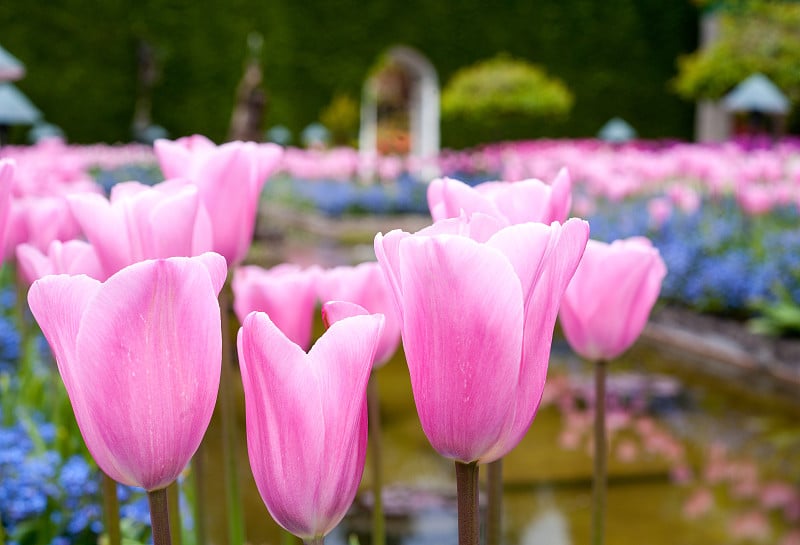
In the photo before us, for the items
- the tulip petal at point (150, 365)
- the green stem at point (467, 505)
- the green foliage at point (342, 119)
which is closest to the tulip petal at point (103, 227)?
the tulip petal at point (150, 365)

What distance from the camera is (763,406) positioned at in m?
4.26

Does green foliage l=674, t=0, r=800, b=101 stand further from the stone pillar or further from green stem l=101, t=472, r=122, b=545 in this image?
green stem l=101, t=472, r=122, b=545

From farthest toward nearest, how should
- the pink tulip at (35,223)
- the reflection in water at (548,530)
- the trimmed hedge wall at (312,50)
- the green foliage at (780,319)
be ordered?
the trimmed hedge wall at (312,50) → the green foliage at (780,319) → the reflection in water at (548,530) → the pink tulip at (35,223)

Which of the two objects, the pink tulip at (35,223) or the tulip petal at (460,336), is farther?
the pink tulip at (35,223)

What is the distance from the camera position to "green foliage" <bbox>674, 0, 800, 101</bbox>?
14.6 m

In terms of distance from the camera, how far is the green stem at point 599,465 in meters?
0.92

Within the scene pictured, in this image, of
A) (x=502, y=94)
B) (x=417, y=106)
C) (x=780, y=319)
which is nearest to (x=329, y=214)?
(x=502, y=94)

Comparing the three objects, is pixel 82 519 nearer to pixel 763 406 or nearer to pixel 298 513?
pixel 298 513

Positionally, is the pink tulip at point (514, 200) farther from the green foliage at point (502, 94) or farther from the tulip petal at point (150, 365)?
the green foliage at point (502, 94)

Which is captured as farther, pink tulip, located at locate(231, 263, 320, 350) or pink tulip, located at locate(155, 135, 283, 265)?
pink tulip, located at locate(231, 263, 320, 350)

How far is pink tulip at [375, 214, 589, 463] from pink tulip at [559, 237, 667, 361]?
33cm

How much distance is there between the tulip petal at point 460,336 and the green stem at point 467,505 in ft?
0.03

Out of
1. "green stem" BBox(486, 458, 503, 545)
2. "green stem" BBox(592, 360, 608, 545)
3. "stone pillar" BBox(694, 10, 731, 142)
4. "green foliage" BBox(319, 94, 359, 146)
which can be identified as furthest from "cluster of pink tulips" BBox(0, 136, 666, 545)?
"stone pillar" BBox(694, 10, 731, 142)

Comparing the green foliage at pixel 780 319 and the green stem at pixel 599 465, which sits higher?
the green stem at pixel 599 465
